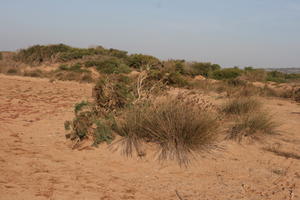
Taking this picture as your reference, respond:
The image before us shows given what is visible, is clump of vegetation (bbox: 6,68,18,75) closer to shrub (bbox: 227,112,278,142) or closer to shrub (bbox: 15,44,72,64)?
shrub (bbox: 15,44,72,64)

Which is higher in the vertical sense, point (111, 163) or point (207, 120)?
point (207, 120)

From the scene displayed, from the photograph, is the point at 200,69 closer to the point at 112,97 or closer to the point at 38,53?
the point at 38,53

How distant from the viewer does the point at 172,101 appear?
571 cm

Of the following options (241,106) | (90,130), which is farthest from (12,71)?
(241,106)

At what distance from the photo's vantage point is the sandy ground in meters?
3.87

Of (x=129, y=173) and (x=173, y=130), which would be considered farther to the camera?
(x=173, y=130)

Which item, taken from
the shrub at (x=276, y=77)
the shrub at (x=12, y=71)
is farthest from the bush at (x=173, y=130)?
the shrub at (x=276, y=77)

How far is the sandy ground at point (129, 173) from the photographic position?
12.7ft

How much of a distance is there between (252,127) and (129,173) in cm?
334

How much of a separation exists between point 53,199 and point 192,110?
2.81 metres

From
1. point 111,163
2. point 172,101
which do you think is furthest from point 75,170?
point 172,101

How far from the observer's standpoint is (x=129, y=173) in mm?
4586

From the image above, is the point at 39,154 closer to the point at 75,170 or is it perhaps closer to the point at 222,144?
the point at 75,170

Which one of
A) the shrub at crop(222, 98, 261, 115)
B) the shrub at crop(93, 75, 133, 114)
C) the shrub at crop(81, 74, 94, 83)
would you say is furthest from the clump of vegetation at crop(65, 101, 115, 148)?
the shrub at crop(81, 74, 94, 83)
